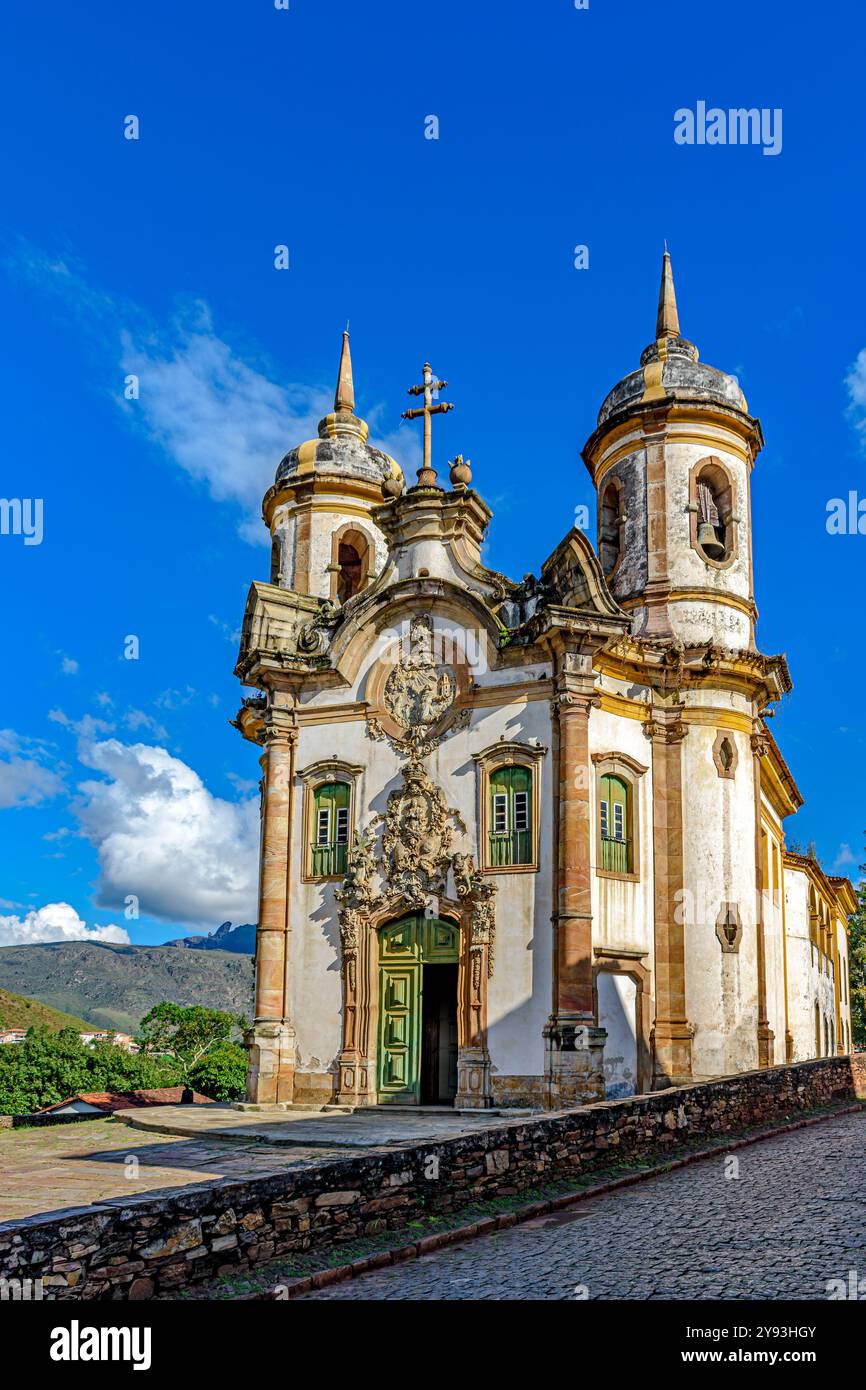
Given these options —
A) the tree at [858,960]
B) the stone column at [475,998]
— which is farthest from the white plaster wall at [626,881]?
the tree at [858,960]

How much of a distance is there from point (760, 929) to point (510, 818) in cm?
553

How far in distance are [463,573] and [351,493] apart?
6509 millimetres

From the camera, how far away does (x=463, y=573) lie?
944 inches

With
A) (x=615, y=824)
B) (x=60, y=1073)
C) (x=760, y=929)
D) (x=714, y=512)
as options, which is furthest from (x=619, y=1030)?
(x=60, y=1073)

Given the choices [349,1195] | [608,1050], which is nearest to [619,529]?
[608,1050]

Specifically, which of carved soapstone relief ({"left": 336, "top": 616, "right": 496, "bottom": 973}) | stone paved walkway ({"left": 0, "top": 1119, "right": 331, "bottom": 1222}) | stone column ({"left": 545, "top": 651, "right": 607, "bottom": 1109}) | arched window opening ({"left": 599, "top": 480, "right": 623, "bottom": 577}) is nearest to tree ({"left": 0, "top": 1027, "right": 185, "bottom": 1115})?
carved soapstone relief ({"left": 336, "top": 616, "right": 496, "bottom": 973})

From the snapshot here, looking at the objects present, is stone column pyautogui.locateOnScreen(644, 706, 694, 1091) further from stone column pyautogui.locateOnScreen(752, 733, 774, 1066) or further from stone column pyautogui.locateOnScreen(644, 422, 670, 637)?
stone column pyautogui.locateOnScreen(644, 422, 670, 637)

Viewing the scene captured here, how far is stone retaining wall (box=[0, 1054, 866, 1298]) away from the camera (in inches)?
305

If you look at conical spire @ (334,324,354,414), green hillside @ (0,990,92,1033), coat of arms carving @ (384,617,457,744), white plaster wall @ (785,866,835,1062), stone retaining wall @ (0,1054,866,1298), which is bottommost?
green hillside @ (0,990,92,1033)

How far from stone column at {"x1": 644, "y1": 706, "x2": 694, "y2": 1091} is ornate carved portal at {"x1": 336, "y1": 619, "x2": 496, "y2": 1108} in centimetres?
338

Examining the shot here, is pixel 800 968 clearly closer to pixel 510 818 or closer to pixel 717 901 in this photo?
pixel 717 901

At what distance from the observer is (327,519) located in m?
29.4

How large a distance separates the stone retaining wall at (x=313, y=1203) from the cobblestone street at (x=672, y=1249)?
1.87 ft

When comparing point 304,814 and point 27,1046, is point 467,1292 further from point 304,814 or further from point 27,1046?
point 27,1046
